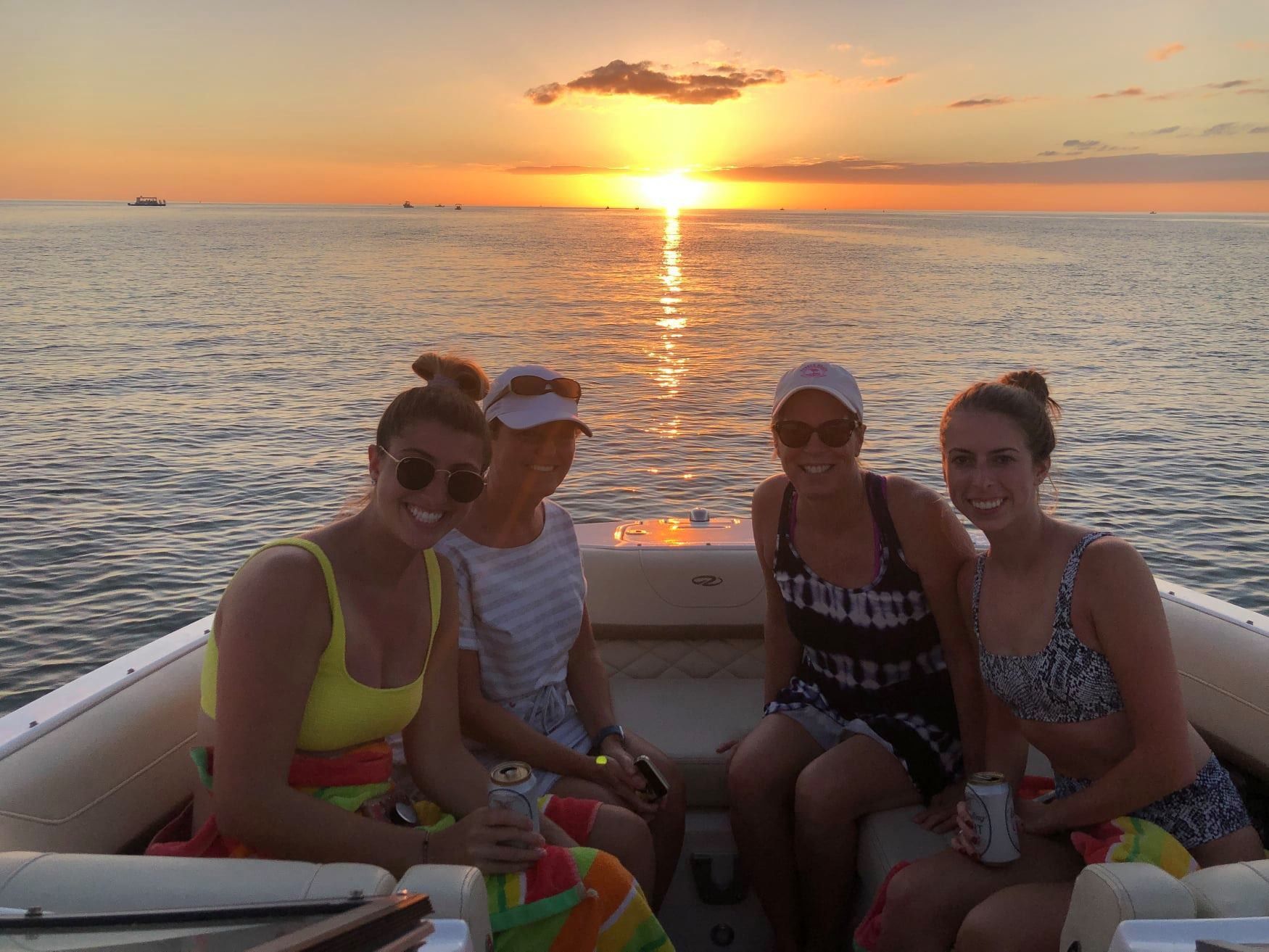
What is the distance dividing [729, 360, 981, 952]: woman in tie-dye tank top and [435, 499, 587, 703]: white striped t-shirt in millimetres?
595

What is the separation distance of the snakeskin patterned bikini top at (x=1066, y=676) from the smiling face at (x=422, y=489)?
133 cm

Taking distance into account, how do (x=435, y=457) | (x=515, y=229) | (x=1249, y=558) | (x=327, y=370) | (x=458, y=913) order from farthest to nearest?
(x=515, y=229)
(x=327, y=370)
(x=1249, y=558)
(x=435, y=457)
(x=458, y=913)

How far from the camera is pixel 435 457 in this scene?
2.07 m

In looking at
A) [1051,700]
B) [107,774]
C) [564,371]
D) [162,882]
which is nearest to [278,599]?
[162,882]

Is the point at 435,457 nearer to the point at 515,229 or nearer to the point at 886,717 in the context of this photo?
the point at 886,717

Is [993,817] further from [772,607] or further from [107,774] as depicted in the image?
[107,774]

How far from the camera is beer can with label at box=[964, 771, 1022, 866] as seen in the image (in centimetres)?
202

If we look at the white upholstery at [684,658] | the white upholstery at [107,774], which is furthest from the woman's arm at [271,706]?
the white upholstery at [684,658]

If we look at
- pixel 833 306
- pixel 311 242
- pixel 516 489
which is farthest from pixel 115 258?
pixel 516 489

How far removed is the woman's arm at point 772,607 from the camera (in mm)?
2895

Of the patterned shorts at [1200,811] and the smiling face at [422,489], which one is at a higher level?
the smiling face at [422,489]

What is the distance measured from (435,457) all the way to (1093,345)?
80.4 ft

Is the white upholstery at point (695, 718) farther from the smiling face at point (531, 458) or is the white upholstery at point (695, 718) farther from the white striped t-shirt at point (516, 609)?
the smiling face at point (531, 458)

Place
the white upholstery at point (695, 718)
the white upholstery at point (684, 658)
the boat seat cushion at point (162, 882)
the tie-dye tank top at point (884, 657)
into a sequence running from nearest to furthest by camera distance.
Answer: the boat seat cushion at point (162, 882) < the tie-dye tank top at point (884, 657) < the white upholstery at point (695, 718) < the white upholstery at point (684, 658)
